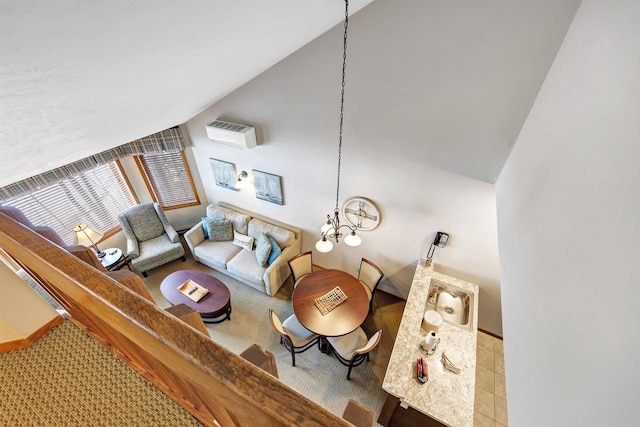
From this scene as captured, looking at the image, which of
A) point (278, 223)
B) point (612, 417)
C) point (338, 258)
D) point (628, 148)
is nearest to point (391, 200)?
point (338, 258)

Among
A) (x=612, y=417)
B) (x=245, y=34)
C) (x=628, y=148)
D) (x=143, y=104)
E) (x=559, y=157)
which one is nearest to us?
(x=612, y=417)

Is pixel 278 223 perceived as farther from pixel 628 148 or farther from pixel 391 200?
pixel 628 148

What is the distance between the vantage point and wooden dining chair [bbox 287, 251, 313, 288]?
12.7 ft

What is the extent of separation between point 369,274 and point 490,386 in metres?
1.87

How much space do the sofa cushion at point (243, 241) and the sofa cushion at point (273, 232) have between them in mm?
104

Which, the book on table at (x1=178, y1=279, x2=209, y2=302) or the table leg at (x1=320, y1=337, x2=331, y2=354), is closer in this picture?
the table leg at (x1=320, y1=337, x2=331, y2=354)

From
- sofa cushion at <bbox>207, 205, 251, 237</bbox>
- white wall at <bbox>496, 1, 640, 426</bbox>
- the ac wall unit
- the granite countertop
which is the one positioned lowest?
the granite countertop

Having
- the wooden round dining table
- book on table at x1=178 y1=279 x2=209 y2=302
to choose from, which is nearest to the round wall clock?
the wooden round dining table

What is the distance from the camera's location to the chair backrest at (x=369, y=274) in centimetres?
364

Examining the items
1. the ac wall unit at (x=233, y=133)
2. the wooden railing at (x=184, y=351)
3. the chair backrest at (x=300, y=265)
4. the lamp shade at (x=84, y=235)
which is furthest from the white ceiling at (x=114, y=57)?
the chair backrest at (x=300, y=265)

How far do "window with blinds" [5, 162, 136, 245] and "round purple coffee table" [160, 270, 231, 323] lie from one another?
1753mm

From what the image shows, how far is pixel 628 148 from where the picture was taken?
705 mm

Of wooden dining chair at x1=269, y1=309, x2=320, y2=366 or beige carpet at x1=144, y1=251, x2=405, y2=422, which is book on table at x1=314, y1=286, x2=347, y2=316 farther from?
beige carpet at x1=144, y1=251, x2=405, y2=422

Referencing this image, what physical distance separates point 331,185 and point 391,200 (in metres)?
0.82
